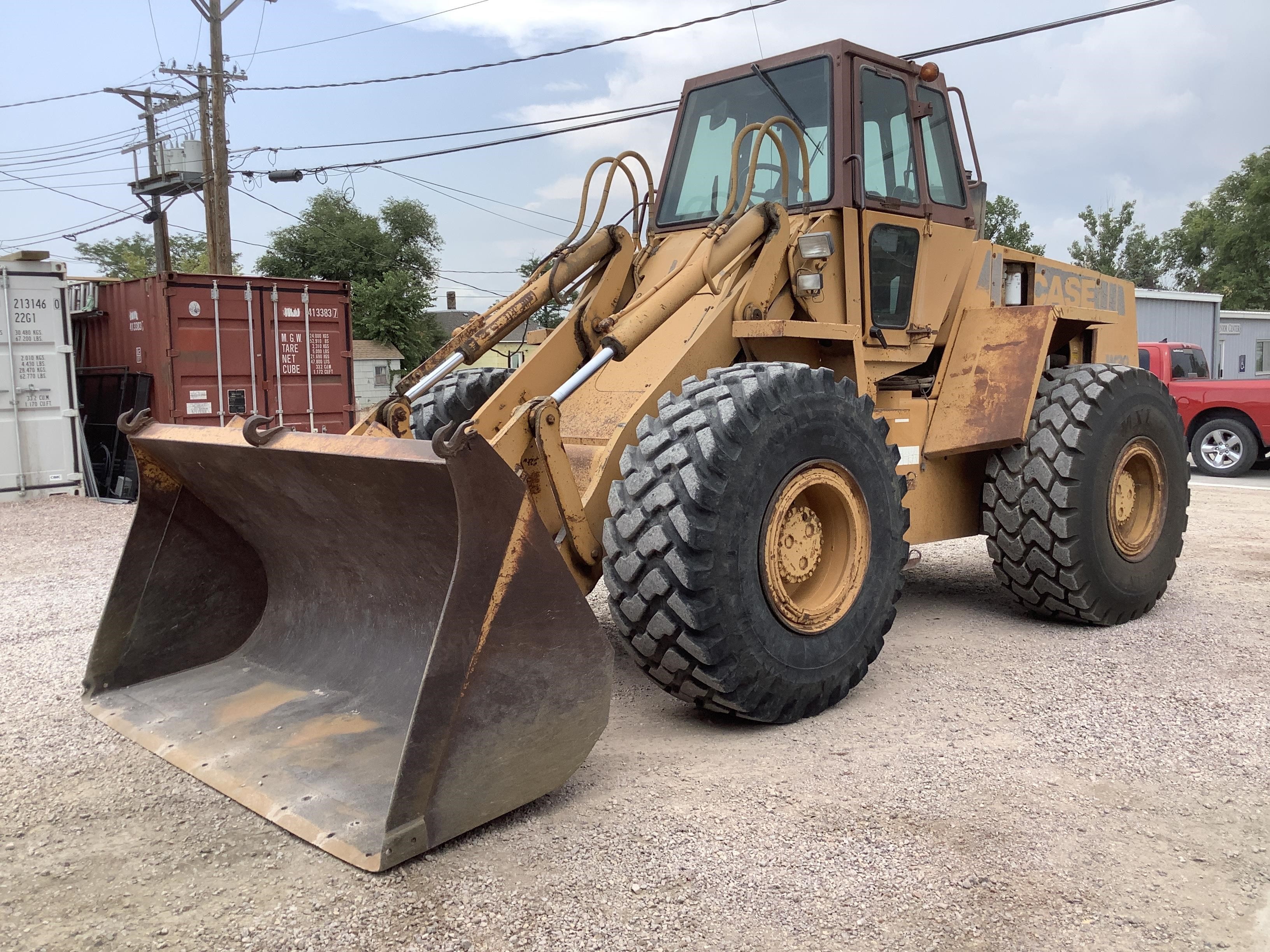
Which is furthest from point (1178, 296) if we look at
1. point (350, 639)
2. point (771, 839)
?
point (771, 839)

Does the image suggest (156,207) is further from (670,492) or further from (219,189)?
(670,492)

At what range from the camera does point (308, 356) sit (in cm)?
1286

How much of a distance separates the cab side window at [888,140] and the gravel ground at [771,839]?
2446 mm

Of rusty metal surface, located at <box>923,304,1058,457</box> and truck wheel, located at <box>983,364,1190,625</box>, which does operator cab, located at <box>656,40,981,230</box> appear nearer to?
rusty metal surface, located at <box>923,304,1058,457</box>

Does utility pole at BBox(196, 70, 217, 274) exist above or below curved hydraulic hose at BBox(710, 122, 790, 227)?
above

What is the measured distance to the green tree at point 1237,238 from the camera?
151ft

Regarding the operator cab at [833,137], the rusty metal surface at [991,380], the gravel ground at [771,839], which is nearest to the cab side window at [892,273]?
the operator cab at [833,137]

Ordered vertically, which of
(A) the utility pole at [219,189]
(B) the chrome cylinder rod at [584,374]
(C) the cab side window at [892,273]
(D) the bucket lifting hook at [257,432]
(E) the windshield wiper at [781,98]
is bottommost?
(D) the bucket lifting hook at [257,432]

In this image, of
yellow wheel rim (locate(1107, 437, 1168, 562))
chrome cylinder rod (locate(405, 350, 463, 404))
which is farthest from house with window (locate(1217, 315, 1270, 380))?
chrome cylinder rod (locate(405, 350, 463, 404))

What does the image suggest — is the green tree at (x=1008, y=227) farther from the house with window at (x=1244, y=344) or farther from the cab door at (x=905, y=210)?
the cab door at (x=905, y=210)

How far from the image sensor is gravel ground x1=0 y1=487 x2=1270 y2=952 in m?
2.58

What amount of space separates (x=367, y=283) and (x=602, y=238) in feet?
146

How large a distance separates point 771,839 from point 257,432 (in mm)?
2153

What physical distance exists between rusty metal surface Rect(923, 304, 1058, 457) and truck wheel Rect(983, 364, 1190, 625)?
20 centimetres
